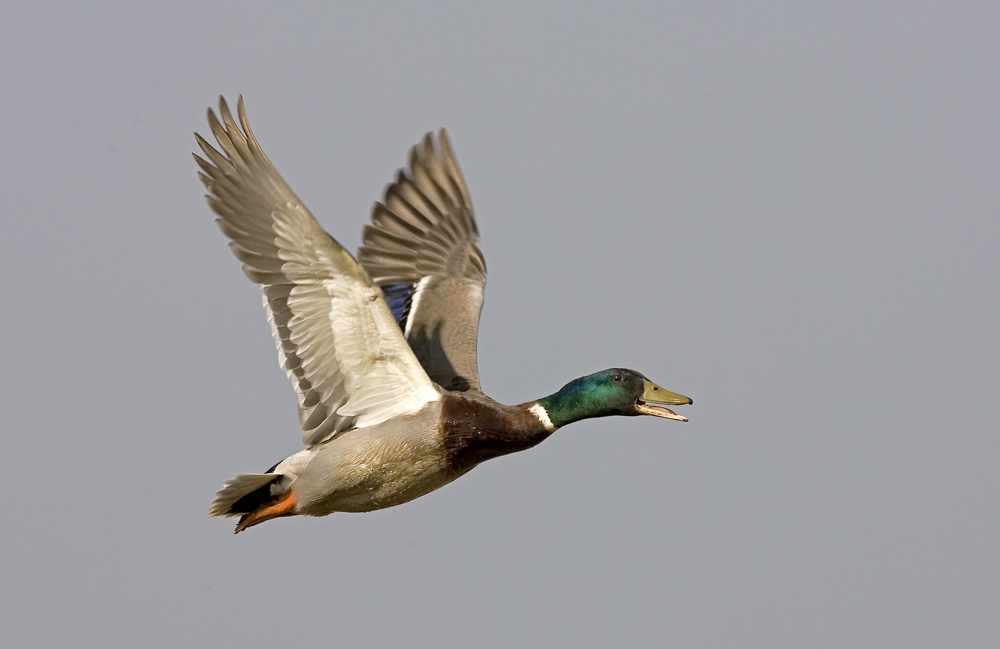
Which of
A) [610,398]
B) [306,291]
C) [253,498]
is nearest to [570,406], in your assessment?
[610,398]

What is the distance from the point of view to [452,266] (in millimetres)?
12836

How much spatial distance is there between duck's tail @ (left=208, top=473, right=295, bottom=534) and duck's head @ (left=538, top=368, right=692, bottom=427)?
2.05 meters

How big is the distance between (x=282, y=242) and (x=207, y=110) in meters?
1.04

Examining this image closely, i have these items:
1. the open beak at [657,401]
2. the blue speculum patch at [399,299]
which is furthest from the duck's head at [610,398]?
the blue speculum patch at [399,299]

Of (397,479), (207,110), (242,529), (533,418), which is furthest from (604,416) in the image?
(207,110)

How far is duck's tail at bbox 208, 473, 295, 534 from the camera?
32.8 ft

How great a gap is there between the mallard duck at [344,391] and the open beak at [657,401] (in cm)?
1

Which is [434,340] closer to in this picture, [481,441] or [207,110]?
[481,441]

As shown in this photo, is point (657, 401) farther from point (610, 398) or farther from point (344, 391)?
point (344, 391)

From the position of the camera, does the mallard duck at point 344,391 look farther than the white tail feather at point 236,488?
No

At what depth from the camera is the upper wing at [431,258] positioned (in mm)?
11734

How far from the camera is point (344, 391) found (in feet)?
32.3

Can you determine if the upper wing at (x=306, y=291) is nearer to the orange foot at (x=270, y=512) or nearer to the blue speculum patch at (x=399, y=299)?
the orange foot at (x=270, y=512)

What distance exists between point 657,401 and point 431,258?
3458mm
